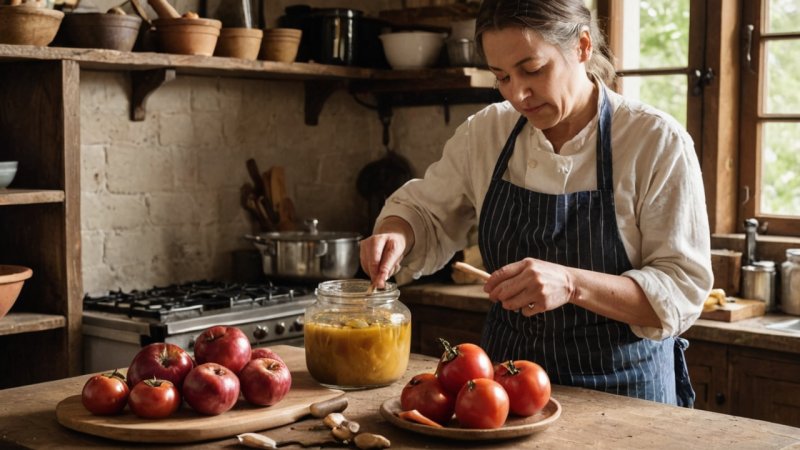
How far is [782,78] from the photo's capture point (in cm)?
400

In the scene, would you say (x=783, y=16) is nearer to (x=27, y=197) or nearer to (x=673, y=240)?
(x=673, y=240)

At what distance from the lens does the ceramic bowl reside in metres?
3.40

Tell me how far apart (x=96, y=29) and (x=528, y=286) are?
2.20 metres

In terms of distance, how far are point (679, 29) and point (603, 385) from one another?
7.41 feet

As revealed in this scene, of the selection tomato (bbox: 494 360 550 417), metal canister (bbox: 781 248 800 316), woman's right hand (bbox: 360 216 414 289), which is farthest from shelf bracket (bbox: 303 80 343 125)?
tomato (bbox: 494 360 550 417)

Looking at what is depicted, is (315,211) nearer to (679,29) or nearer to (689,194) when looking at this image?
(679,29)

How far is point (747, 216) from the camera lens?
4.11 metres

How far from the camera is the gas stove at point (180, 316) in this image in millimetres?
3531

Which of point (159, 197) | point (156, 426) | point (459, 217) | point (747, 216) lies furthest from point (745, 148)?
point (156, 426)

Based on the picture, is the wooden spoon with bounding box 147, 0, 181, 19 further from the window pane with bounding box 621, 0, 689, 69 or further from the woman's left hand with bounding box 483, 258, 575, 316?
the woman's left hand with bounding box 483, 258, 575, 316

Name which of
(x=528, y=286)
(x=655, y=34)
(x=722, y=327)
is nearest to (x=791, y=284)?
(x=722, y=327)

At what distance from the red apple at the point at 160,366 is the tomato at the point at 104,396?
0.05 metres

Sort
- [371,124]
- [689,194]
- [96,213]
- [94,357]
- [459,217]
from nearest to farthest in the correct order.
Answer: [689,194]
[459,217]
[94,357]
[96,213]
[371,124]

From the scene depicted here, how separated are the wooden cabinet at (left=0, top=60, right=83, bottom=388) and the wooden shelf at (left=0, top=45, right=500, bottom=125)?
16cm
